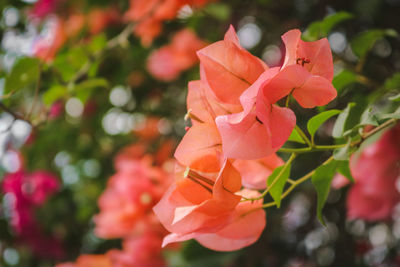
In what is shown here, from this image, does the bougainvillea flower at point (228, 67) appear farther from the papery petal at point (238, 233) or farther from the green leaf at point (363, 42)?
the green leaf at point (363, 42)

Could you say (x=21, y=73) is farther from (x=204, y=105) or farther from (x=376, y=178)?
(x=376, y=178)

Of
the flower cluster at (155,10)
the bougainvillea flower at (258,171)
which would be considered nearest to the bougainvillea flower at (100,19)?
the flower cluster at (155,10)

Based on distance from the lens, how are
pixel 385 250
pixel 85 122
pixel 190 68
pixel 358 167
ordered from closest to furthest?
pixel 358 167, pixel 190 68, pixel 385 250, pixel 85 122

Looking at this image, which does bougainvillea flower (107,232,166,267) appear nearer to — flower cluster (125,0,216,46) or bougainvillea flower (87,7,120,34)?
flower cluster (125,0,216,46)

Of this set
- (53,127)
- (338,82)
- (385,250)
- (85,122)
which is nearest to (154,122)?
(85,122)

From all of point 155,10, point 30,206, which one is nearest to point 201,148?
point 155,10

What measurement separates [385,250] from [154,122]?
2.61ft

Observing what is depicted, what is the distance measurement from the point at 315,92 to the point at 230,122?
7 centimetres

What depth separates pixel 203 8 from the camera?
2.92ft

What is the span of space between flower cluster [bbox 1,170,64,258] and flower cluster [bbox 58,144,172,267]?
1.06 feet

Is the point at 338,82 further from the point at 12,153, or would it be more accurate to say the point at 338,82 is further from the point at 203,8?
the point at 12,153

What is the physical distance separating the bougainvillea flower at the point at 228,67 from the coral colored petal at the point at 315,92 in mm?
38

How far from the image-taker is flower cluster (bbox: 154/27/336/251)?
295 mm

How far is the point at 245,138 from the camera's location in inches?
11.6
